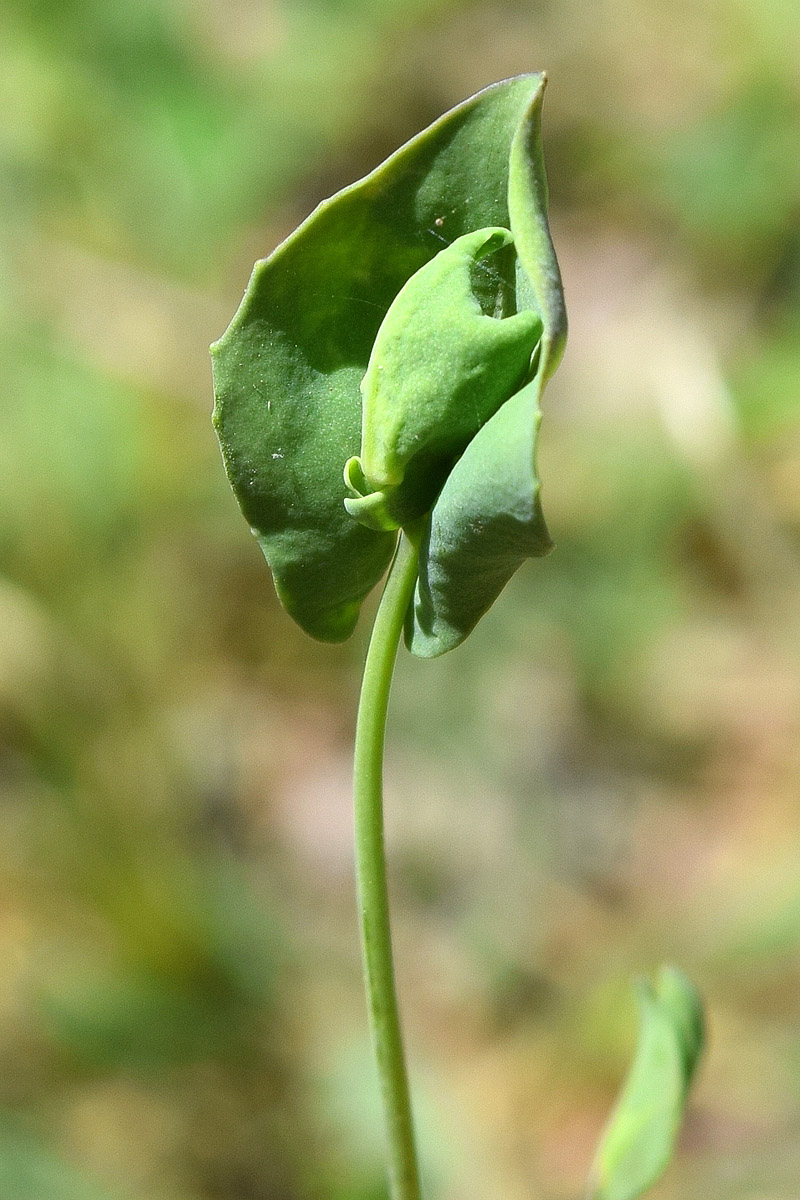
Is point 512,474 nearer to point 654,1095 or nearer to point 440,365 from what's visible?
point 440,365

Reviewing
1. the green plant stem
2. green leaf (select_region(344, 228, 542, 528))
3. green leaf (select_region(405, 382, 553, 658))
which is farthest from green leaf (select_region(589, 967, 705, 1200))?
green leaf (select_region(344, 228, 542, 528))

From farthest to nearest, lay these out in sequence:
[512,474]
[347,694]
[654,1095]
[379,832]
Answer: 1. [347,694]
2. [654,1095]
3. [379,832]
4. [512,474]

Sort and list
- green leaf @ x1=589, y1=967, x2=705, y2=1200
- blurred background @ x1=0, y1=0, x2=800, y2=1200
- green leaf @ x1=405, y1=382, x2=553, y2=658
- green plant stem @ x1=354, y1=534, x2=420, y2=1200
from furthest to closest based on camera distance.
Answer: blurred background @ x1=0, y1=0, x2=800, y2=1200, green leaf @ x1=589, y1=967, x2=705, y2=1200, green plant stem @ x1=354, y1=534, x2=420, y2=1200, green leaf @ x1=405, y1=382, x2=553, y2=658

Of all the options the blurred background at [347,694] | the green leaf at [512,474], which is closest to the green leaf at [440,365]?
the green leaf at [512,474]

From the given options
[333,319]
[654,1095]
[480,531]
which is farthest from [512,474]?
[654,1095]

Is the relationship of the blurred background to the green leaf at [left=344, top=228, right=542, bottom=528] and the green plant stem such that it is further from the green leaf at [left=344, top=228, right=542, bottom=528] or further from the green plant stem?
the green leaf at [left=344, top=228, right=542, bottom=528]

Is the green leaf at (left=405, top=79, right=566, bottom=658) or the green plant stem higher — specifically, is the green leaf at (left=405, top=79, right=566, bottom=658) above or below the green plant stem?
above
